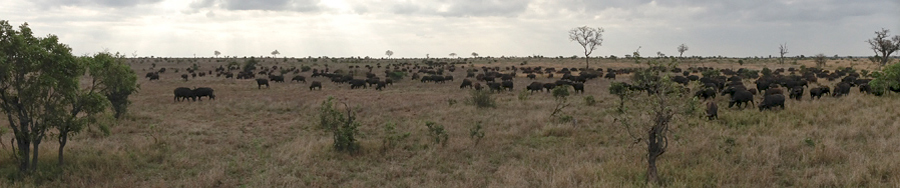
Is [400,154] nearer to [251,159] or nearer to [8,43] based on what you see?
[251,159]

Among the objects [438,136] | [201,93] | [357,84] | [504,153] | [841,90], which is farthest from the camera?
[357,84]

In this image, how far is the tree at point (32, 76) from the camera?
324 inches

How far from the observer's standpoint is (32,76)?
8.77m

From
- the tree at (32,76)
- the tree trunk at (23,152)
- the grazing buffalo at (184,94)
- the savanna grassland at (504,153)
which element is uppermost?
the tree at (32,76)

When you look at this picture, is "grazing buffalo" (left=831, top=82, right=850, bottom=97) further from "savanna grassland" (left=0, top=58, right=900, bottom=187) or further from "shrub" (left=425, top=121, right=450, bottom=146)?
"shrub" (left=425, top=121, right=450, bottom=146)

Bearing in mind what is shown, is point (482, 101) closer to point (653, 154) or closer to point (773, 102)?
point (773, 102)

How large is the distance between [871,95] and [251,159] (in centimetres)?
2573

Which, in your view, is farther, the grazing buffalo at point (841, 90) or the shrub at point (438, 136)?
the grazing buffalo at point (841, 90)

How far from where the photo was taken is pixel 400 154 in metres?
11.5

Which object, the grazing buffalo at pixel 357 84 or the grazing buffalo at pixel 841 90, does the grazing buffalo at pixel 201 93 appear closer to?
the grazing buffalo at pixel 357 84

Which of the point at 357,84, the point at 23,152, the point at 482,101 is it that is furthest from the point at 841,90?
the point at 23,152

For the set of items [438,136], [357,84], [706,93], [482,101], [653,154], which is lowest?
[438,136]

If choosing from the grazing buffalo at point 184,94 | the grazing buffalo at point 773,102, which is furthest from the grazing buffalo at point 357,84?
the grazing buffalo at point 773,102

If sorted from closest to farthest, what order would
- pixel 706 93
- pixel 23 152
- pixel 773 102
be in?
pixel 23 152 → pixel 773 102 → pixel 706 93
